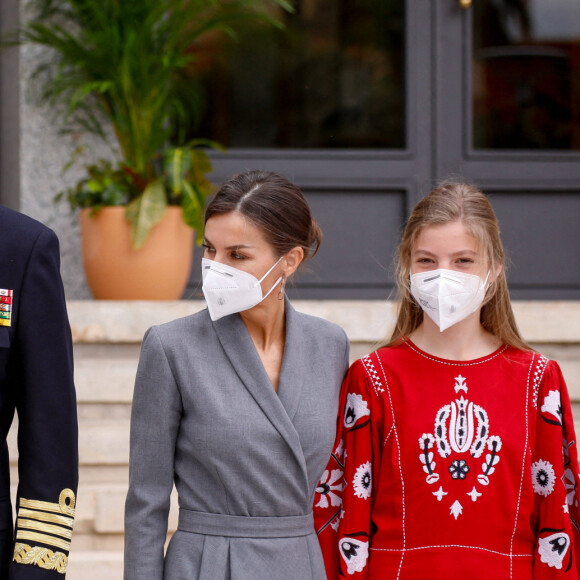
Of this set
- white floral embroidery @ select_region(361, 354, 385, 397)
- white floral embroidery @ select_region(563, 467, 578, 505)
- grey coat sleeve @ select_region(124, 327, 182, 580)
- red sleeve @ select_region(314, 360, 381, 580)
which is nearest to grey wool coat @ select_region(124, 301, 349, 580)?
grey coat sleeve @ select_region(124, 327, 182, 580)

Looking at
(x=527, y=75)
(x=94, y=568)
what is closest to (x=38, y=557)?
(x=94, y=568)

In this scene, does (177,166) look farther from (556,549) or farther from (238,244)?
(556,549)

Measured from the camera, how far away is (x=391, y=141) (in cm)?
474

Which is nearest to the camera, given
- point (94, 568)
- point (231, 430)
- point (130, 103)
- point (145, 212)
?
point (231, 430)

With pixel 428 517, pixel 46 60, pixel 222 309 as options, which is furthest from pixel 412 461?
pixel 46 60

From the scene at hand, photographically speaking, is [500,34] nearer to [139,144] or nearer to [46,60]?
[139,144]

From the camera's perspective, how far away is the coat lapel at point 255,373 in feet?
6.55

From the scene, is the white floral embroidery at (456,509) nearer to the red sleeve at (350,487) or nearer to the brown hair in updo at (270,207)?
the red sleeve at (350,487)

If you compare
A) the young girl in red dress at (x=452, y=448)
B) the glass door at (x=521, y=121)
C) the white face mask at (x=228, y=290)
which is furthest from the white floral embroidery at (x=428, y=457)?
the glass door at (x=521, y=121)

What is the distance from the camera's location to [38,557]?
1.70 metres

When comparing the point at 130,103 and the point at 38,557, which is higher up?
the point at 130,103

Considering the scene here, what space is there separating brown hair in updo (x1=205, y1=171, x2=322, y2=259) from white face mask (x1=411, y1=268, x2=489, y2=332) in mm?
289

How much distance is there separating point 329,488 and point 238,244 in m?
0.61

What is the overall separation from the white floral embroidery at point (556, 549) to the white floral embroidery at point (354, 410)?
19.4 inches
